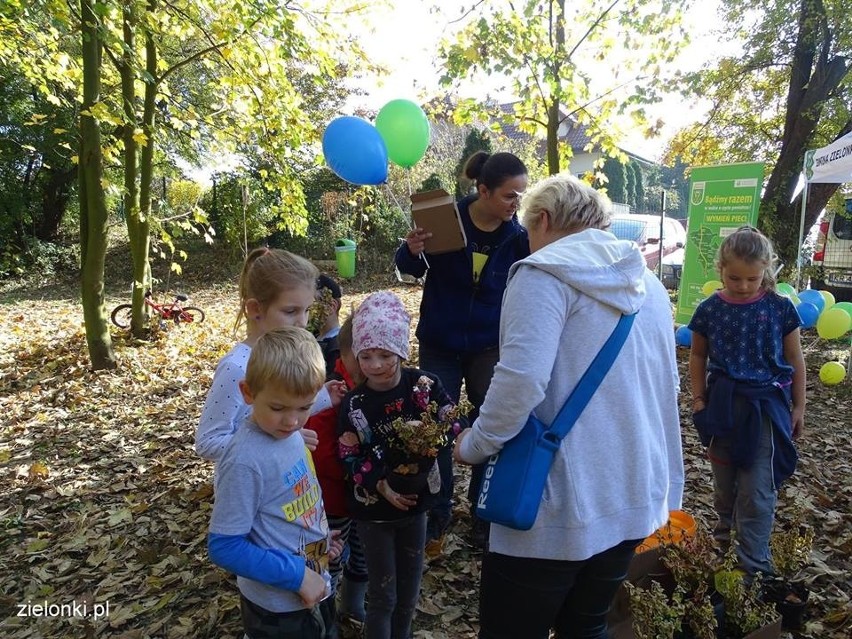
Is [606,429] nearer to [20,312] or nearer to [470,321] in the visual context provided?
[470,321]

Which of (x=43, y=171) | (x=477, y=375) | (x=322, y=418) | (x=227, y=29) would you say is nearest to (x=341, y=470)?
(x=322, y=418)

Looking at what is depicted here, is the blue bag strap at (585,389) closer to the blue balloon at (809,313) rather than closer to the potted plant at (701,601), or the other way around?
the potted plant at (701,601)

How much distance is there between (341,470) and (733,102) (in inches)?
457

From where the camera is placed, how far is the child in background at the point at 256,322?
1840 millimetres

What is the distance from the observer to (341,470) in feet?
7.22

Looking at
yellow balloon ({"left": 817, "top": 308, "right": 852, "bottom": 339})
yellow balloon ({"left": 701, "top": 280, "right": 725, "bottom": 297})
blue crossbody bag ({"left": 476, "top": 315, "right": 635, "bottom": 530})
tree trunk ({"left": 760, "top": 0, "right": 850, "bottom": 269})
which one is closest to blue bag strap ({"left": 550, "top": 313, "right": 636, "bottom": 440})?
blue crossbody bag ({"left": 476, "top": 315, "right": 635, "bottom": 530})

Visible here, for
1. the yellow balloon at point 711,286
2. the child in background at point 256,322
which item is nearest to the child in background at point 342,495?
the child in background at point 256,322

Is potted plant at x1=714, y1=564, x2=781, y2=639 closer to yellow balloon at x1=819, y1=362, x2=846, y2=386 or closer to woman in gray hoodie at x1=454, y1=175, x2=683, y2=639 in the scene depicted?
woman in gray hoodie at x1=454, y1=175, x2=683, y2=639

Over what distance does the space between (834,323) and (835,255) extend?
20.2ft

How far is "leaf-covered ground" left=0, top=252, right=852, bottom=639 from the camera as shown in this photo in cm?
282

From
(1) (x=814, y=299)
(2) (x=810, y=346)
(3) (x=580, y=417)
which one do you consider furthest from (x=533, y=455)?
(2) (x=810, y=346)

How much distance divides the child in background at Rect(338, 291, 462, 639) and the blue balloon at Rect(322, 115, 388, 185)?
5.37ft

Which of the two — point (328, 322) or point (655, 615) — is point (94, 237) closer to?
point (328, 322)

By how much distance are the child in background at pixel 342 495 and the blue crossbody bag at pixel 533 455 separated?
0.89 meters
